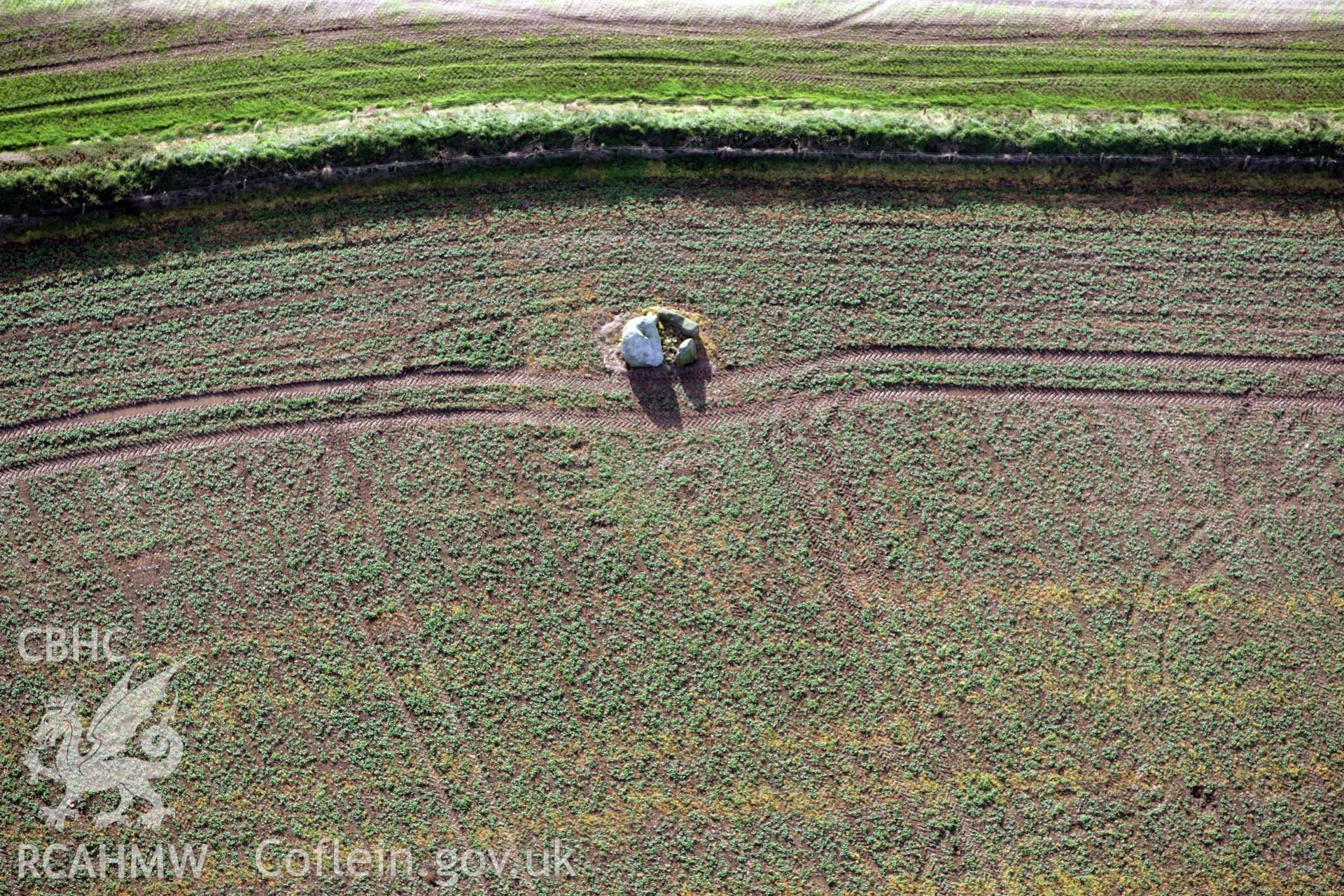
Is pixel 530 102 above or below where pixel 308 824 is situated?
above

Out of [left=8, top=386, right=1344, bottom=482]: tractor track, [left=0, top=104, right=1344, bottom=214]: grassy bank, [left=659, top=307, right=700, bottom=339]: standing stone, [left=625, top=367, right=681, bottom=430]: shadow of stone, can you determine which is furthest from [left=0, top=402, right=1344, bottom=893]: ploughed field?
[left=0, top=104, right=1344, bottom=214]: grassy bank

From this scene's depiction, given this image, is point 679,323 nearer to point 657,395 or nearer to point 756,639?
point 657,395

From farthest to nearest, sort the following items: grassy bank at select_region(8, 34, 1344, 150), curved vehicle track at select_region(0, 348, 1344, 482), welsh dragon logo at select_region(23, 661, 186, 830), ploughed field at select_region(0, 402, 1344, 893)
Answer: grassy bank at select_region(8, 34, 1344, 150), curved vehicle track at select_region(0, 348, 1344, 482), ploughed field at select_region(0, 402, 1344, 893), welsh dragon logo at select_region(23, 661, 186, 830)

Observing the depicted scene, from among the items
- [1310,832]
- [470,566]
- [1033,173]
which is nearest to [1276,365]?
[1033,173]

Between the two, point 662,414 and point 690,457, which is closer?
point 690,457

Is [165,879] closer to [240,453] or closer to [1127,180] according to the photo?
[240,453]

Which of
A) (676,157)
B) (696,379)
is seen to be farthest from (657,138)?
(696,379)

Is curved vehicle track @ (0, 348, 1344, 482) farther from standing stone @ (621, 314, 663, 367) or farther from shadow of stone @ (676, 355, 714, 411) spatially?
standing stone @ (621, 314, 663, 367)
